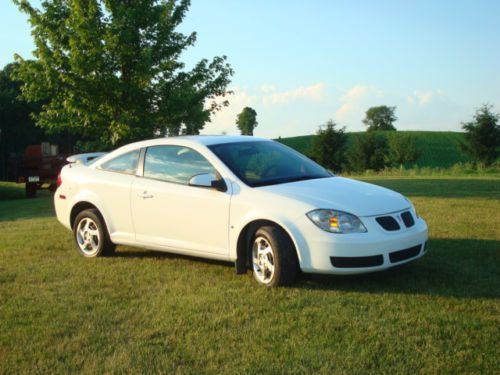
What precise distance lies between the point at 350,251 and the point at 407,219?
88 cm

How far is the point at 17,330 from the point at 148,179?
291 cm

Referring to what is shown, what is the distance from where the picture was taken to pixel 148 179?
25.3ft

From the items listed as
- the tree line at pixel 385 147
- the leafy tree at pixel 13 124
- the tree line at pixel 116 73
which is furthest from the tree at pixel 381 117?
the tree line at pixel 116 73

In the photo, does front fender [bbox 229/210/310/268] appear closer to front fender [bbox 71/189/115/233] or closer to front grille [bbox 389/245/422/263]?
front grille [bbox 389/245/422/263]

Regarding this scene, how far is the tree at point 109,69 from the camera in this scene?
23.0m

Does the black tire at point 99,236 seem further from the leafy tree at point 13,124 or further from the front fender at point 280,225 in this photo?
the leafy tree at point 13,124

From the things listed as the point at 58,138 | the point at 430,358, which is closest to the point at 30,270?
the point at 430,358

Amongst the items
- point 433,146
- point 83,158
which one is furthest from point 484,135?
point 83,158

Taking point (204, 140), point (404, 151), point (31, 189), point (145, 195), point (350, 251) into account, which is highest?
point (404, 151)

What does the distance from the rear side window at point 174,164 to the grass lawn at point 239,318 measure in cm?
109

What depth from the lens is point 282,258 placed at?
6203mm

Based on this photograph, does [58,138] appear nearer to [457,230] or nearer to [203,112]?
[203,112]

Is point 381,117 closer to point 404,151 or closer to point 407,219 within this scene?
point 404,151

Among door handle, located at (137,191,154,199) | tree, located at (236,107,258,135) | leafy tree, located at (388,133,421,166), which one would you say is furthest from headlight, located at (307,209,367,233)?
tree, located at (236,107,258,135)
